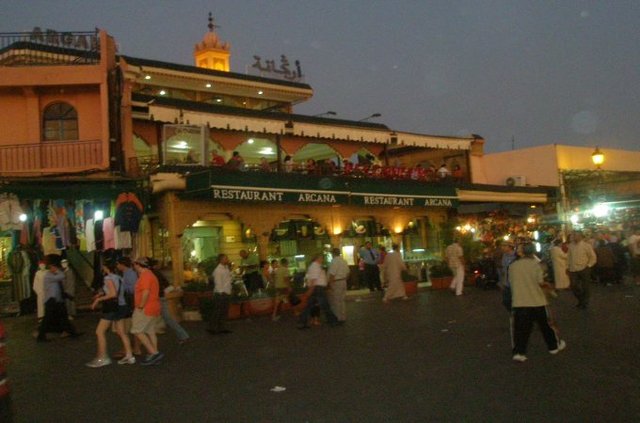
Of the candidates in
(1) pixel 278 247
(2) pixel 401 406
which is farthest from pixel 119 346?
(1) pixel 278 247

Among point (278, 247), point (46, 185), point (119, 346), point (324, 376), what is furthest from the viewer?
point (278, 247)

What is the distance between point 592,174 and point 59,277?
25095 millimetres

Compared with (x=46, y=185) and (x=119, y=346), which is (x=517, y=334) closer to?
(x=119, y=346)

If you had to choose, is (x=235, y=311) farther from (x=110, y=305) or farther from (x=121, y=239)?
(x=110, y=305)

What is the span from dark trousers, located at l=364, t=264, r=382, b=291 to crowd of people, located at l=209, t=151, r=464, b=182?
341 cm

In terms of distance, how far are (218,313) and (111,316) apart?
3372mm

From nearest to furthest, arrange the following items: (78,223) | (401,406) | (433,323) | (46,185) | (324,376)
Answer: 1. (401,406)
2. (324,376)
3. (433,323)
4. (46,185)
5. (78,223)

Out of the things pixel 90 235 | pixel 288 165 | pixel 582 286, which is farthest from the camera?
pixel 288 165

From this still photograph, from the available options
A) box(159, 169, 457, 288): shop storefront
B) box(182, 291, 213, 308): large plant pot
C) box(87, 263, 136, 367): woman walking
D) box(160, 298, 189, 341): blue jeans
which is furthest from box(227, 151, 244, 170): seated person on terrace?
box(87, 263, 136, 367): woman walking

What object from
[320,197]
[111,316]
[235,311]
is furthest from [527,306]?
[320,197]

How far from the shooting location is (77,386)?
8898mm

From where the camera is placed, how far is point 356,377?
8578 mm

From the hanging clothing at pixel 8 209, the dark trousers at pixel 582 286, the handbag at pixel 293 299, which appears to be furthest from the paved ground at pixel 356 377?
the hanging clothing at pixel 8 209

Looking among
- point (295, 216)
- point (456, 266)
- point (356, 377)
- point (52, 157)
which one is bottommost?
point (356, 377)
